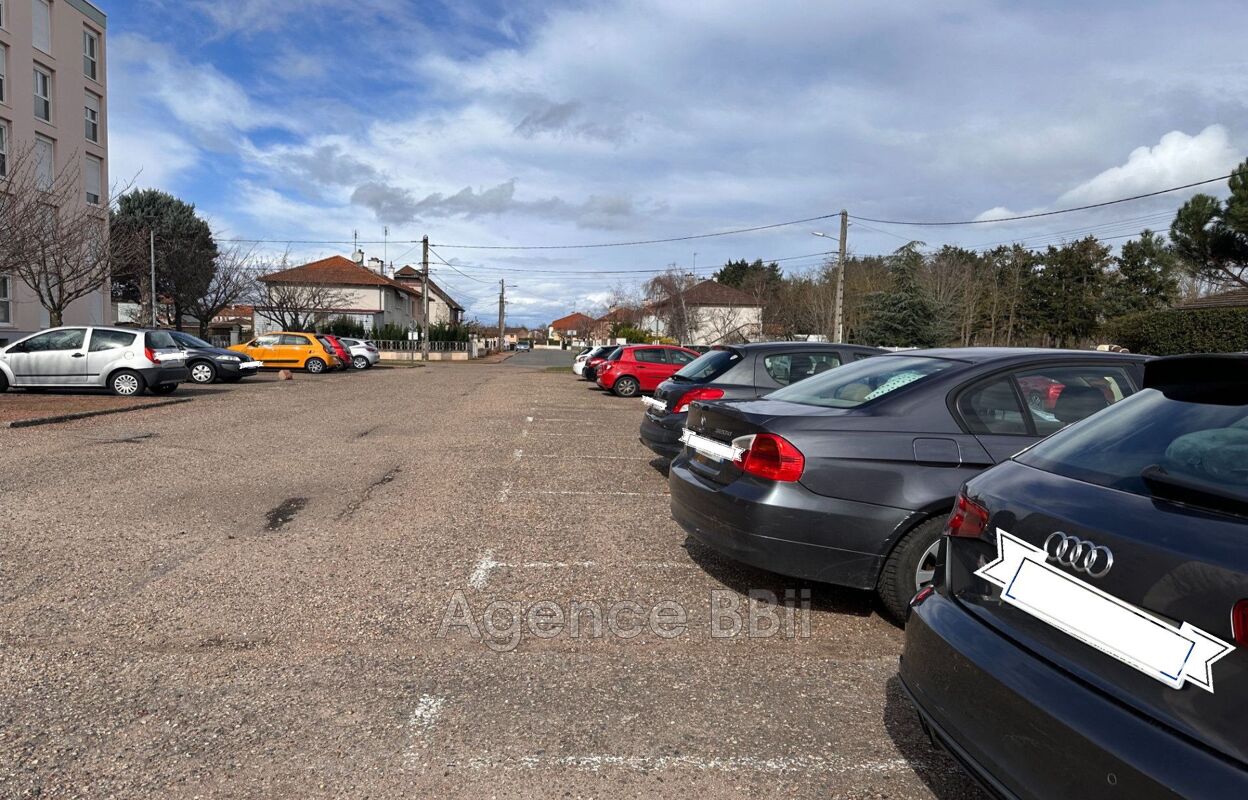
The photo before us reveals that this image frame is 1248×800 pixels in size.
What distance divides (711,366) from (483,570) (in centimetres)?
404

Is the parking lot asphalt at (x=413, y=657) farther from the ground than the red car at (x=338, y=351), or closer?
closer

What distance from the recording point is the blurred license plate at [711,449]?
4.34m

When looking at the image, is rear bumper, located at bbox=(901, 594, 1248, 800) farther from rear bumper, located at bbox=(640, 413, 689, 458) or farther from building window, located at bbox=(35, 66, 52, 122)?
building window, located at bbox=(35, 66, 52, 122)

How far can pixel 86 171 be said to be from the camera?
1265 inches

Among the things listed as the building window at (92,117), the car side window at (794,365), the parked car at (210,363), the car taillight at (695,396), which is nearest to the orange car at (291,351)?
the parked car at (210,363)

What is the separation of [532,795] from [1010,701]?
1508mm

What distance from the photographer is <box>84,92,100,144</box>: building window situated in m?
32.2

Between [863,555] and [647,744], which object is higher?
[863,555]

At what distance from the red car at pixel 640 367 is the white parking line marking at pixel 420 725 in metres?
18.1

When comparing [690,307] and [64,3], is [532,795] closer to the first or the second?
[64,3]

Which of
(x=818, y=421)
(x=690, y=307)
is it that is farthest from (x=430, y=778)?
(x=690, y=307)

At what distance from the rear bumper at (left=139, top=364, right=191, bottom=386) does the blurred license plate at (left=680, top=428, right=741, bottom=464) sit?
580 inches

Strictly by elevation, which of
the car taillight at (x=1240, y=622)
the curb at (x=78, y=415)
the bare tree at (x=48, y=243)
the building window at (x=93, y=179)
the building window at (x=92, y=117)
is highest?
the building window at (x=92, y=117)

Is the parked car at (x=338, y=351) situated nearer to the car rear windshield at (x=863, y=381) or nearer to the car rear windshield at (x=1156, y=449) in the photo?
the car rear windshield at (x=863, y=381)
